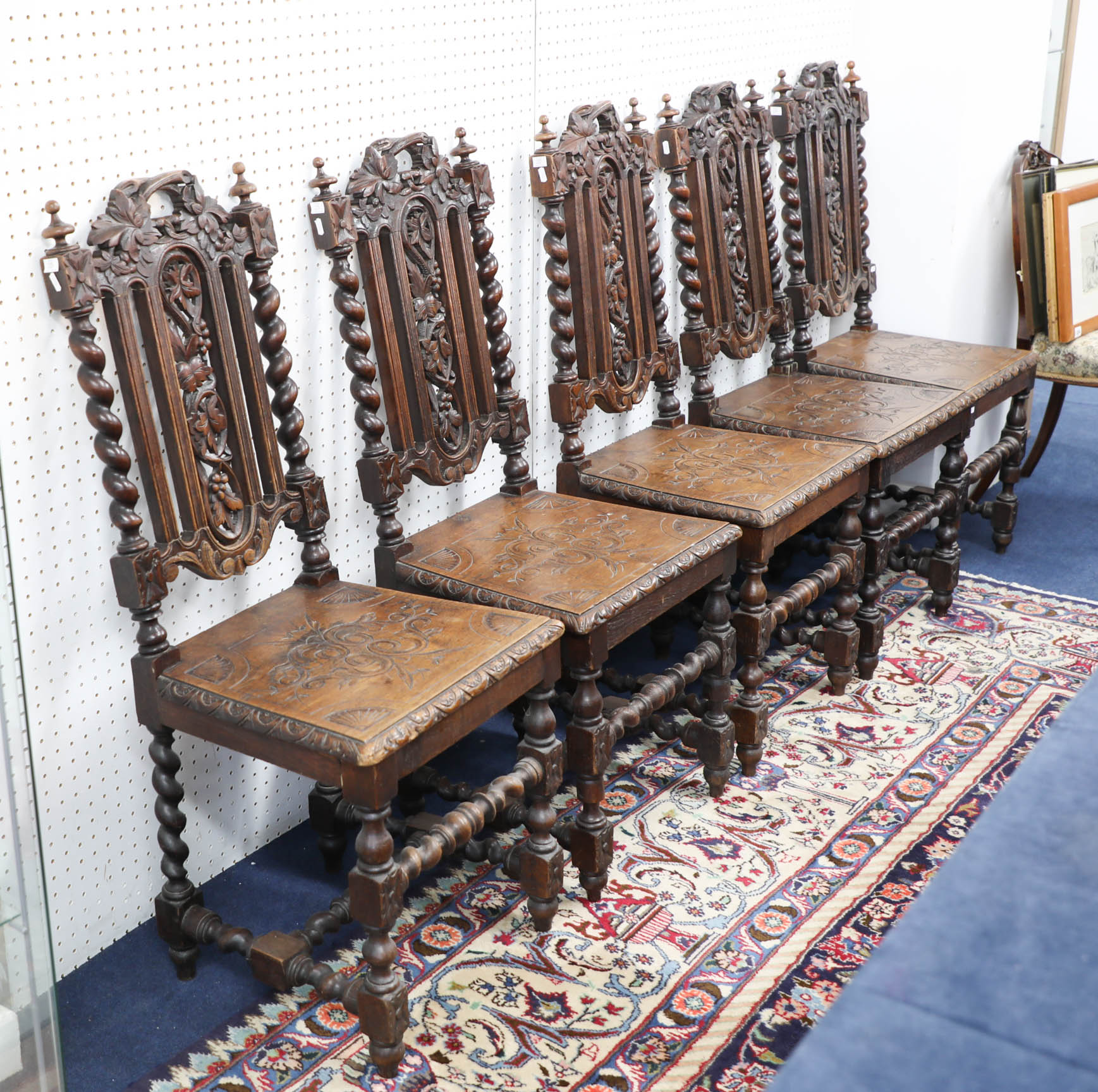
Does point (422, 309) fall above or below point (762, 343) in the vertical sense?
above

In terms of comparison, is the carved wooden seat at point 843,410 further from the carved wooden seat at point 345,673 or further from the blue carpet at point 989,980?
the blue carpet at point 989,980

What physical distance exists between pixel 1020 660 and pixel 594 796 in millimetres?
1523

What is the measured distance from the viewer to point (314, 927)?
7.40 ft

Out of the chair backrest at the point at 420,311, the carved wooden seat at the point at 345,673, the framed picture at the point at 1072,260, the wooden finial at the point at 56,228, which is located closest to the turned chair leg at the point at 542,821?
the carved wooden seat at the point at 345,673

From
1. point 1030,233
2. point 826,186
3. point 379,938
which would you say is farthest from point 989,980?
point 1030,233

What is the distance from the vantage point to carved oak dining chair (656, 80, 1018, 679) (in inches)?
125

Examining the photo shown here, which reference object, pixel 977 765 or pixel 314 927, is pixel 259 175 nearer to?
pixel 314 927

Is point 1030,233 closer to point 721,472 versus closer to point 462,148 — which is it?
point 721,472

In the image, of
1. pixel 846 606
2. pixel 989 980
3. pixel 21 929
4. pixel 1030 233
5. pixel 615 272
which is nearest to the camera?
pixel 989 980

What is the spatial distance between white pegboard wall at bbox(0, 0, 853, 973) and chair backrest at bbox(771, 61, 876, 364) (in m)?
0.76

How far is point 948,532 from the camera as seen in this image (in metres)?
3.61

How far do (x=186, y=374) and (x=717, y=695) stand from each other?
51.3 inches

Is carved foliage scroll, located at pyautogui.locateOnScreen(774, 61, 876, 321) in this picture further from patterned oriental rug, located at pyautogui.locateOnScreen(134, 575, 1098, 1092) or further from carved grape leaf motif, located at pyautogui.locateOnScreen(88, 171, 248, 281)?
carved grape leaf motif, located at pyautogui.locateOnScreen(88, 171, 248, 281)

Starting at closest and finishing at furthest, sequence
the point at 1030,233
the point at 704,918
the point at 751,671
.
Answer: the point at 704,918
the point at 751,671
the point at 1030,233
